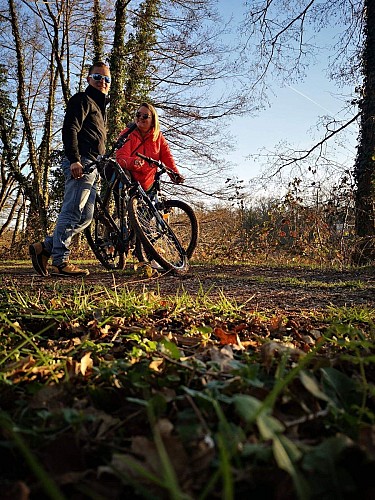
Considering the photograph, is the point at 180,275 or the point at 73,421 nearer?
the point at 73,421

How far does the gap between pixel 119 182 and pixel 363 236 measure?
177 inches

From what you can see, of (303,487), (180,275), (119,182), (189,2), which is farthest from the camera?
(189,2)

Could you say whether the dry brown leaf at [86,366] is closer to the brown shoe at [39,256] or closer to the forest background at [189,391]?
the forest background at [189,391]

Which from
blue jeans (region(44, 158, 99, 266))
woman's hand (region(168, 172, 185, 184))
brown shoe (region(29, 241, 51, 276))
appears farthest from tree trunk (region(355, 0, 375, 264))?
brown shoe (region(29, 241, 51, 276))

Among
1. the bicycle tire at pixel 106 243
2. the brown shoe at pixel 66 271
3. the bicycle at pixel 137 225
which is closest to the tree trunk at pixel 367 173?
the bicycle at pixel 137 225

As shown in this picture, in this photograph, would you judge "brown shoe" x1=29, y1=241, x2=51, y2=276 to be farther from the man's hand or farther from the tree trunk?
the tree trunk

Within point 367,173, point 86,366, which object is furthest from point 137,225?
point 367,173

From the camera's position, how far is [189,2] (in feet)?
43.0

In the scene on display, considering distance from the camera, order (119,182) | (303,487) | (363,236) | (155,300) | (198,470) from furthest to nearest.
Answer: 1. (363,236)
2. (119,182)
3. (155,300)
4. (198,470)
5. (303,487)

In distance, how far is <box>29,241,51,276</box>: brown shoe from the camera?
4609 millimetres

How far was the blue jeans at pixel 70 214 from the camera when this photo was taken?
4.60 metres

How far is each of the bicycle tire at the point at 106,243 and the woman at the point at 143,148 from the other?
31.5 inches

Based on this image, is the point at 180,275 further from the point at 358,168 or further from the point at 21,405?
the point at 358,168

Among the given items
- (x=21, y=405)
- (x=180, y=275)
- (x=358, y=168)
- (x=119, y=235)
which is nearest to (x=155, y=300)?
(x=21, y=405)
